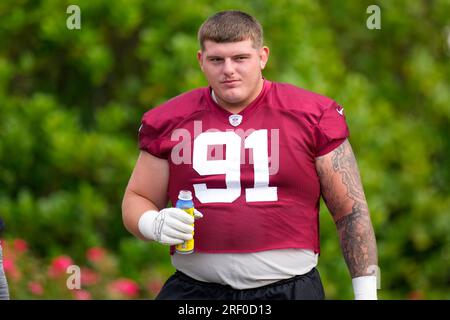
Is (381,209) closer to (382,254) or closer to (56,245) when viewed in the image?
(382,254)

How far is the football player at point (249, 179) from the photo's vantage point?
405 cm

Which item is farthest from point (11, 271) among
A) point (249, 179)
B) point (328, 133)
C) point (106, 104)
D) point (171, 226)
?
point (328, 133)

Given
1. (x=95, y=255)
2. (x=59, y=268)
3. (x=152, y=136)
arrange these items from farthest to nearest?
(x=95, y=255), (x=59, y=268), (x=152, y=136)

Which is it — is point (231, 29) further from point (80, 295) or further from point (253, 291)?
point (80, 295)

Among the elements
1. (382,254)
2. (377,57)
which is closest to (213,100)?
(382,254)

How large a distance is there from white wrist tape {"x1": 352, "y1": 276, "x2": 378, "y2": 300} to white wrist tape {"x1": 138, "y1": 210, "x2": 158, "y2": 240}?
934 millimetres

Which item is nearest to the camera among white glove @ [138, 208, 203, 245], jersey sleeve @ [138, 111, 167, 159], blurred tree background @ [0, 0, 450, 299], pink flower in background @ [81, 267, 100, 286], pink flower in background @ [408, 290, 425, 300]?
white glove @ [138, 208, 203, 245]

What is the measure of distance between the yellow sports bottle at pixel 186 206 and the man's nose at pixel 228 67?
0.55 m

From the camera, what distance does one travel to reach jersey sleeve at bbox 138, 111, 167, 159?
13.8ft

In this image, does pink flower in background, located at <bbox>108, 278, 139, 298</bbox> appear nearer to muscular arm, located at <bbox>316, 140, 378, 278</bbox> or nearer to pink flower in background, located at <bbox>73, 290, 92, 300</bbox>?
pink flower in background, located at <bbox>73, 290, 92, 300</bbox>

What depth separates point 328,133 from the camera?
13.4 feet

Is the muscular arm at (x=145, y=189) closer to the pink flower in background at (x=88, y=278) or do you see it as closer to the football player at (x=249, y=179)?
the football player at (x=249, y=179)

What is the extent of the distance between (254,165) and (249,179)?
7cm

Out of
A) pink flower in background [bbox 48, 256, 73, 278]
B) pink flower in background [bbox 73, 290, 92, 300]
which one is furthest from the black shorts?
pink flower in background [bbox 48, 256, 73, 278]
